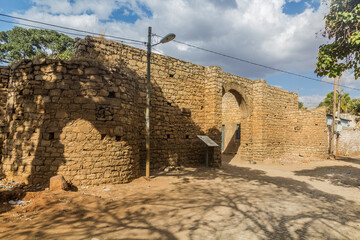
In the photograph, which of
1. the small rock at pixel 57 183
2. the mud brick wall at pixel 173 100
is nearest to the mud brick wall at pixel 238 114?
the mud brick wall at pixel 173 100

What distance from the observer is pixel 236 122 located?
16312 millimetres

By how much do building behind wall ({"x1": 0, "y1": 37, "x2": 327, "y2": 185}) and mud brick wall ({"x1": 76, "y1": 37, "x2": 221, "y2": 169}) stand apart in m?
0.04

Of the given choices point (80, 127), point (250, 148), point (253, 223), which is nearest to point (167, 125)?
point (80, 127)

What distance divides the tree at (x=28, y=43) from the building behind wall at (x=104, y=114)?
13637 mm

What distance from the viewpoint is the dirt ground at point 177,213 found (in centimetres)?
352

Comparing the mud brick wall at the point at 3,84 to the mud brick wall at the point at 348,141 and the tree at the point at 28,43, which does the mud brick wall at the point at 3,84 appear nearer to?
the tree at the point at 28,43

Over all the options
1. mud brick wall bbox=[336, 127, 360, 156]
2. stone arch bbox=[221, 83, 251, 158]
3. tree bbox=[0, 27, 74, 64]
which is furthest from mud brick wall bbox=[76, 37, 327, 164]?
tree bbox=[0, 27, 74, 64]

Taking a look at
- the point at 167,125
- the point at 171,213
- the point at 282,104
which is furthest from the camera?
the point at 282,104

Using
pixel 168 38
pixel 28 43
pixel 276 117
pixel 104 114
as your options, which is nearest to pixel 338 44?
pixel 168 38

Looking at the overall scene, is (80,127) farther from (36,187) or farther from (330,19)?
(330,19)

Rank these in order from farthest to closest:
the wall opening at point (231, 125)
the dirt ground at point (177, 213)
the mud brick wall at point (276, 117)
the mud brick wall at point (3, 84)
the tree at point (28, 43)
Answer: the tree at point (28, 43)
the wall opening at point (231, 125)
the mud brick wall at point (276, 117)
the mud brick wall at point (3, 84)
the dirt ground at point (177, 213)

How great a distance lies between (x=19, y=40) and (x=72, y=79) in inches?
781

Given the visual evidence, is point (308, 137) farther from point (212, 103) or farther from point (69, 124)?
point (69, 124)

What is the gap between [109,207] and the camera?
4586 millimetres
